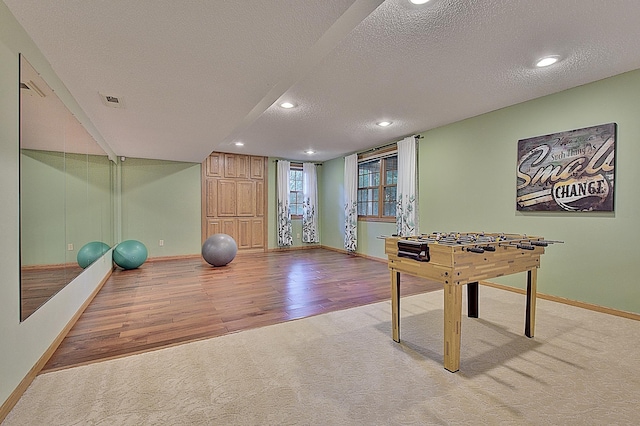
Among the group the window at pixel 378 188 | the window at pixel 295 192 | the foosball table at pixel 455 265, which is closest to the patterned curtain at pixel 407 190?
the window at pixel 378 188

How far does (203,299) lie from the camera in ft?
11.8

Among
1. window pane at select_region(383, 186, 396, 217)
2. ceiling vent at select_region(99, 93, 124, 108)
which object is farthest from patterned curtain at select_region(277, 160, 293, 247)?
ceiling vent at select_region(99, 93, 124, 108)

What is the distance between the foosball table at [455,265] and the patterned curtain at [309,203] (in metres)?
5.40

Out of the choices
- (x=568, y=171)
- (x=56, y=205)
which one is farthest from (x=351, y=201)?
(x=56, y=205)

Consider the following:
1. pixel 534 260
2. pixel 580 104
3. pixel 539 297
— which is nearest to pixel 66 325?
pixel 534 260

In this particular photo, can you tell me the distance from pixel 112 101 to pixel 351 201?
196 inches

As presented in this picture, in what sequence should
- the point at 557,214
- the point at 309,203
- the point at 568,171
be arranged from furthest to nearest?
1. the point at 309,203
2. the point at 557,214
3. the point at 568,171

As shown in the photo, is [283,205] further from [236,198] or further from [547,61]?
[547,61]

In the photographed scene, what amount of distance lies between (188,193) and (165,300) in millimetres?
3454

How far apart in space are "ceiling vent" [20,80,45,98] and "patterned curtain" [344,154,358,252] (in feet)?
17.9

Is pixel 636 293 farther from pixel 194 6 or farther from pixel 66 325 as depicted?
pixel 66 325

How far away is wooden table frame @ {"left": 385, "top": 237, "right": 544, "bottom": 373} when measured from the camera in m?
1.99

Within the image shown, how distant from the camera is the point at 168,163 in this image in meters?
6.30

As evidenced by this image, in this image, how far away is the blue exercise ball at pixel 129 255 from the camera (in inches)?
201
